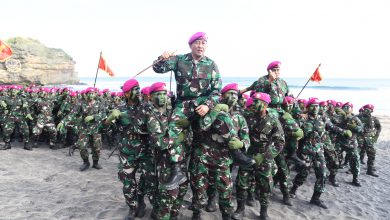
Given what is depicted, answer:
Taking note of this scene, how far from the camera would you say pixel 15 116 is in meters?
10.5

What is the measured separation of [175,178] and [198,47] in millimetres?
2193

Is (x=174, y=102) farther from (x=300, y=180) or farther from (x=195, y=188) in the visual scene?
(x=300, y=180)

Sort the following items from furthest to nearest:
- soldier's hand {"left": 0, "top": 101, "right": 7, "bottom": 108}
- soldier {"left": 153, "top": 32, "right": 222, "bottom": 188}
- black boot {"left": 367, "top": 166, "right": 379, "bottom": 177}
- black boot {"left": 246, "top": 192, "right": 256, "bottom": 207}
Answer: soldier's hand {"left": 0, "top": 101, "right": 7, "bottom": 108}, black boot {"left": 367, "top": 166, "right": 379, "bottom": 177}, black boot {"left": 246, "top": 192, "right": 256, "bottom": 207}, soldier {"left": 153, "top": 32, "right": 222, "bottom": 188}

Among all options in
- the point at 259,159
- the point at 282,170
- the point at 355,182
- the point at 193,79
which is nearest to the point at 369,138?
the point at 355,182

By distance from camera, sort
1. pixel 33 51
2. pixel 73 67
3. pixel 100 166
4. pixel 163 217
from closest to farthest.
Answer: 1. pixel 163 217
2. pixel 100 166
3. pixel 33 51
4. pixel 73 67

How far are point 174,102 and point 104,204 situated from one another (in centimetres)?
276

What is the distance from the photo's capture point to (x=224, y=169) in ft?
14.8

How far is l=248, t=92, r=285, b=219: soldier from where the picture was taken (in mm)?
5086

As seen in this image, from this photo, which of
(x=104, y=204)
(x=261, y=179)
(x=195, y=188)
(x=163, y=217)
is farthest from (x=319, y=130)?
(x=104, y=204)

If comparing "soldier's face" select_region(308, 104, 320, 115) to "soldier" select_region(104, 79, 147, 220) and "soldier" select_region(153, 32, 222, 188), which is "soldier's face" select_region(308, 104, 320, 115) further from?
"soldier" select_region(104, 79, 147, 220)

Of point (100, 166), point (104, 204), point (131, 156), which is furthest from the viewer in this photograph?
point (100, 166)

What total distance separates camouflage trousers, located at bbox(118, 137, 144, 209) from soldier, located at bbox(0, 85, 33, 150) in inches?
311

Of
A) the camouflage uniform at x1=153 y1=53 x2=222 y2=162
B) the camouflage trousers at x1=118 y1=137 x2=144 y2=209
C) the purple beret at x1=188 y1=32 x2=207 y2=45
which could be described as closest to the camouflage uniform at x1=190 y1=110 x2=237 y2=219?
the camouflage uniform at x1=153 y1=53 x2=222 y2=162

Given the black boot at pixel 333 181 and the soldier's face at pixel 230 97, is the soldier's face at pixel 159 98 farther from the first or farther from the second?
the black boot at pixel 333 181
